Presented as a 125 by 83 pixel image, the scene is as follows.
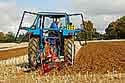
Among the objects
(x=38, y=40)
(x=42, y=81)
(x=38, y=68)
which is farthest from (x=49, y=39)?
(x=42, y=81)

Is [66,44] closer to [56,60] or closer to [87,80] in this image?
[56,60]

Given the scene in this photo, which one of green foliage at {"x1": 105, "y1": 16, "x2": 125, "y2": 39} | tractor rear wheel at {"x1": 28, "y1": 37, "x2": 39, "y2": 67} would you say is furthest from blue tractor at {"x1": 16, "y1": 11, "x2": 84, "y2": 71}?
green foliage at {"x1": 105, "y1": 16, "x2": 125, "y2": 39}

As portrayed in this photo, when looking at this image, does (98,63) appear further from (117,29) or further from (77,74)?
(117,29)

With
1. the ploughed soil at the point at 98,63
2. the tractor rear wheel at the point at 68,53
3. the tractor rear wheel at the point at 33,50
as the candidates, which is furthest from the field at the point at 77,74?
the tractor rear wheel at the point at 33,50

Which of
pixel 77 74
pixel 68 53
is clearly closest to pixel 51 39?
pixel 68 53

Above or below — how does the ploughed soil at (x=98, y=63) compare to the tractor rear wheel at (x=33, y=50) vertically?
below

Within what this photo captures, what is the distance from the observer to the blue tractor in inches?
562

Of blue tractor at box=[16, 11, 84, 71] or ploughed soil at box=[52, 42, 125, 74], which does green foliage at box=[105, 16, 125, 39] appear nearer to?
ploughed soil at box=[52, 42, 125, 74]

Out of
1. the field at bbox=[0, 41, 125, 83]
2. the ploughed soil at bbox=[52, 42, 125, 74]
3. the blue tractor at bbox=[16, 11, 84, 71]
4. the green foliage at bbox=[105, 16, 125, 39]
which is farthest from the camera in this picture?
the green foliage at bbox=[105, 16, 125, 39]

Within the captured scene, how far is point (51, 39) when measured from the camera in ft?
49.1

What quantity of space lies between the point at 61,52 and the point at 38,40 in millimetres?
1273

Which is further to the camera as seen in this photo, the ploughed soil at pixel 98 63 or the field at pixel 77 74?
the ploughed soil at pixel 98 63

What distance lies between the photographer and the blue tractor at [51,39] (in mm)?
14273

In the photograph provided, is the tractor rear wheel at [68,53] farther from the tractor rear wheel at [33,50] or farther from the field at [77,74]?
the tractor rear wheel at [33,50]
